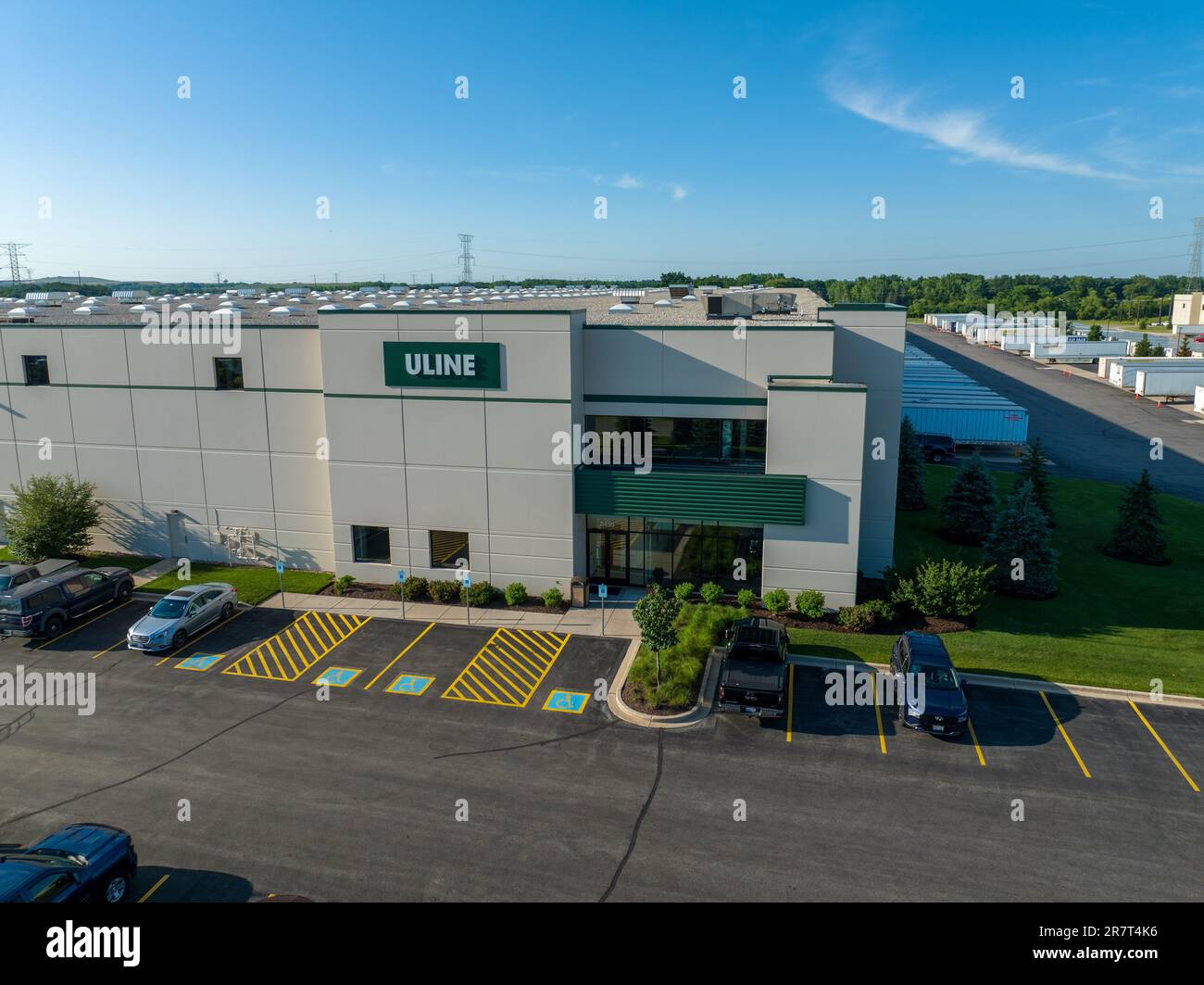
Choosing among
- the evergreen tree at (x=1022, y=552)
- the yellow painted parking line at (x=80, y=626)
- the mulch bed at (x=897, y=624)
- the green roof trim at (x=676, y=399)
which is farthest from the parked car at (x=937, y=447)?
the yellow painted parking line at (x=80, y=626)

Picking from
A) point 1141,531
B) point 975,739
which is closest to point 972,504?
point 1141,531

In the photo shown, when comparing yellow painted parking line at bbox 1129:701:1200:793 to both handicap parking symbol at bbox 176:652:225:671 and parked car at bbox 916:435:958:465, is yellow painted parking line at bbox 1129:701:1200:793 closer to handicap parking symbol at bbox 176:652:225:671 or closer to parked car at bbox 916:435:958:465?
handicap parking symbol at bbox 176:652:225:671

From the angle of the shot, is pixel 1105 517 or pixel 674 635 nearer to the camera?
pixel 674 635
